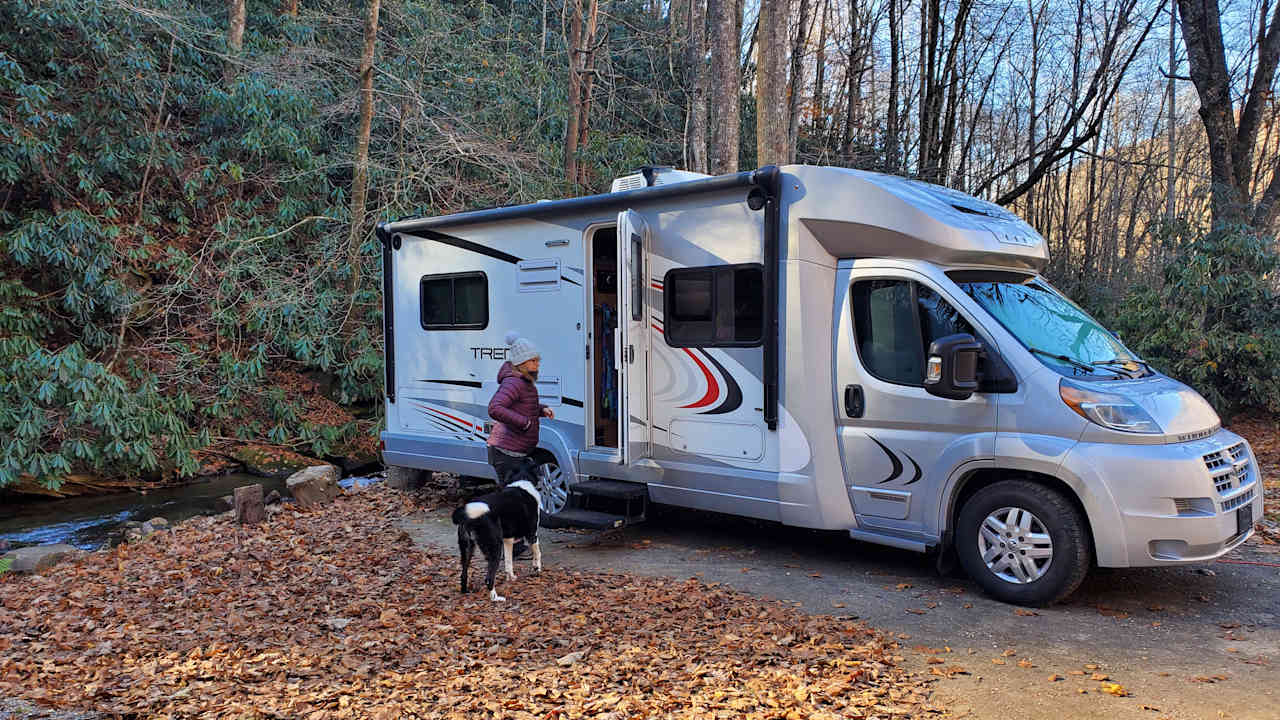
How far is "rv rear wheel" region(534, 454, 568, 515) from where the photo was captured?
26.9 ft

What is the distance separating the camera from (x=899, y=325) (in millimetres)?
6254

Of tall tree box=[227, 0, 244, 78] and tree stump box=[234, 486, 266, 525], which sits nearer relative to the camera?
tree stump box=[234, 486, 266, 525]

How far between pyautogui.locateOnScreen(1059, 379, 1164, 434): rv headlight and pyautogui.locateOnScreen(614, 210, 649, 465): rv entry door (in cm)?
319

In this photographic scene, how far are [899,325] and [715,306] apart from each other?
4.79 ft

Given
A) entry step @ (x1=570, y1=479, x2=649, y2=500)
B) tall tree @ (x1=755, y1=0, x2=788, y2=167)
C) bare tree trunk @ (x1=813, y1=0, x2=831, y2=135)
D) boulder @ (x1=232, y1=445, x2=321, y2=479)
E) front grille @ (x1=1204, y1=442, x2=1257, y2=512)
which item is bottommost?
boulder @ (x1=232, y1=445, x2=321, y2=479)

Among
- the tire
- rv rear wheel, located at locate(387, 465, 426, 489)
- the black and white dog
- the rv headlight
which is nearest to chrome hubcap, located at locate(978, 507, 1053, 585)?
the tire

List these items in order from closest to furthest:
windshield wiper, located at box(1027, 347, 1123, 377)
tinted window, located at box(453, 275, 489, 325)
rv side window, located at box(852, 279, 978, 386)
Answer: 1. windshield wiper, located at box(1027, 347, 1123, 377)
2. rv side window, located at box(852, 279, 978, 386)
3. tinted window, located at box(453, 275, 489, 325)

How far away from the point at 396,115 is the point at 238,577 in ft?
39.5

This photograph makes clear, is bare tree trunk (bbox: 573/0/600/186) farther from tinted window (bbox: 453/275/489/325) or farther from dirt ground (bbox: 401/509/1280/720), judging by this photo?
dirt ground (bbox: 401/509/1280/720)

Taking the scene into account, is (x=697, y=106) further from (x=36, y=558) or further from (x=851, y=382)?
(x=36, y=558)

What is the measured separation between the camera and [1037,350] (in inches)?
231

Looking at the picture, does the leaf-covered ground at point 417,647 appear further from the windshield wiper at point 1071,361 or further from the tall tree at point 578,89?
the tall tree at point 578,89

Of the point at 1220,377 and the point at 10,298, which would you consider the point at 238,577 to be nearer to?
the point at 10,298

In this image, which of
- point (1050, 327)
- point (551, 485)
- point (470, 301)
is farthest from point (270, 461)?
point (1050, 327)
